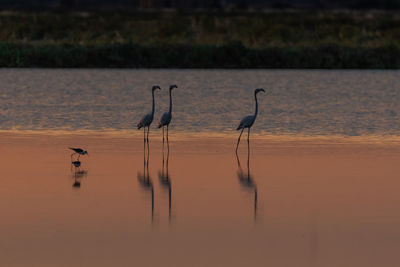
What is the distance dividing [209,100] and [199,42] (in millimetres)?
18872

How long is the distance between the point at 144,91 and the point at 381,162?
56.6 feet

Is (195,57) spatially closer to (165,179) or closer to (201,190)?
(165,179)

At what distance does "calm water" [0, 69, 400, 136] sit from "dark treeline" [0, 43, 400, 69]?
6.61 ft

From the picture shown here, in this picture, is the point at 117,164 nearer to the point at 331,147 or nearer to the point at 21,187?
the point at 21,187

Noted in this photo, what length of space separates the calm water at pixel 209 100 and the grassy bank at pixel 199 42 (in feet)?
7.19

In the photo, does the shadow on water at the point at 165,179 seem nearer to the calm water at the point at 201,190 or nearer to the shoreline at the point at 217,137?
the calm water at the point at 201,190

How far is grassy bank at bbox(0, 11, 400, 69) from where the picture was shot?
142 ft

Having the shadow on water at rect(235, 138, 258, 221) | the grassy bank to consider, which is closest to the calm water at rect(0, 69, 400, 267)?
the shadow on water at rect(235, 138, 258, 221)

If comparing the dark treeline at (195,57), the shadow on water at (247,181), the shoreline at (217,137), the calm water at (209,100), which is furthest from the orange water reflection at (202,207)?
the dark treeline at (195,57)

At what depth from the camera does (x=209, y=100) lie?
91.2ft

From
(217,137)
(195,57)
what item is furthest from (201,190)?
(195,57)

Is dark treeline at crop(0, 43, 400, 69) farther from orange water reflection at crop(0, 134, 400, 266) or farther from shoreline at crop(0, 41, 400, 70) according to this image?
orange water reflection at crop(0, 134, 400, 266)

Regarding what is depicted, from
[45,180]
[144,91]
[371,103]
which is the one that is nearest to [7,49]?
[144,91]

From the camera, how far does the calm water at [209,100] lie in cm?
2062
